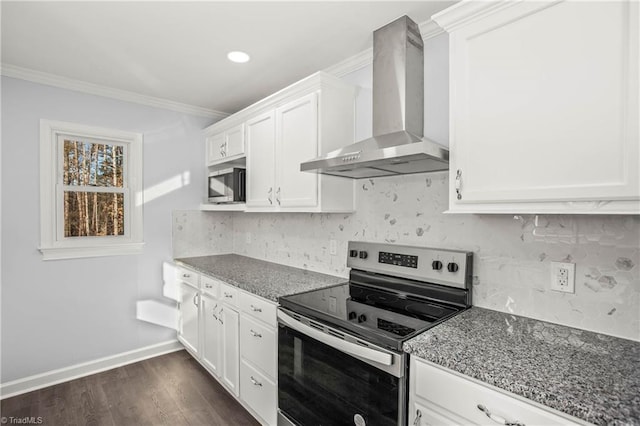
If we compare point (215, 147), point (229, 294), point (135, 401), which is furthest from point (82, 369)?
point (215, 147)

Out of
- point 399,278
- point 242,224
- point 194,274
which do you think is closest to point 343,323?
point 399,278

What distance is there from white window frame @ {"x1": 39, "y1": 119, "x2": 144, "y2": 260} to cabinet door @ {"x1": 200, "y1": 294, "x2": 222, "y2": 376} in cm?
98

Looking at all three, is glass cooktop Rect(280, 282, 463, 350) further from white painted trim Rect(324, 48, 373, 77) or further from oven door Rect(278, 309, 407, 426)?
white painted trim Rect(324, 48, 373, 77)

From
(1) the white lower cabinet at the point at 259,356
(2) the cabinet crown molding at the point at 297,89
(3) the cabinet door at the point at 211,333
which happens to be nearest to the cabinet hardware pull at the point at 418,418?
(1) the white lower cabinet at the point at 259,356

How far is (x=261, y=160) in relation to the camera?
263 centimetres

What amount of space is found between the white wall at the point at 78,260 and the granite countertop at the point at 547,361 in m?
2.78

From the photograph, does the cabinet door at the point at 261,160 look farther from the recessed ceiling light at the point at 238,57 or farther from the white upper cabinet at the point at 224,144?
the recessed ceiling light at the point at 238,57

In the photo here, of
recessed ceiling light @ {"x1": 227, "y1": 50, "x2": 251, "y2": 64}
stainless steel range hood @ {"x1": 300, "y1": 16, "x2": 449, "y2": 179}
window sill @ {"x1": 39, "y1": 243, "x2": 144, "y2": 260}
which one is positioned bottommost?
window sill @ {"x1": 39, "y1": 243, "x2": 144, "y2": 260}

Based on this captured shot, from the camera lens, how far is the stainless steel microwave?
2.84 m

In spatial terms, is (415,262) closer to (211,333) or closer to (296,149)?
(296,149)

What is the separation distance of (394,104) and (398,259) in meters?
0.89

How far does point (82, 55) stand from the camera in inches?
90.0

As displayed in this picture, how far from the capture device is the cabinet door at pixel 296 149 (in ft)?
7.11

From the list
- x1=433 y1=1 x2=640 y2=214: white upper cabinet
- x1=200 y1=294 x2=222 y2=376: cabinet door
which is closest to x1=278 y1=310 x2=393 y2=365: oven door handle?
x1=433 y1=1 x2=640 y2=214: white upper cabinet
